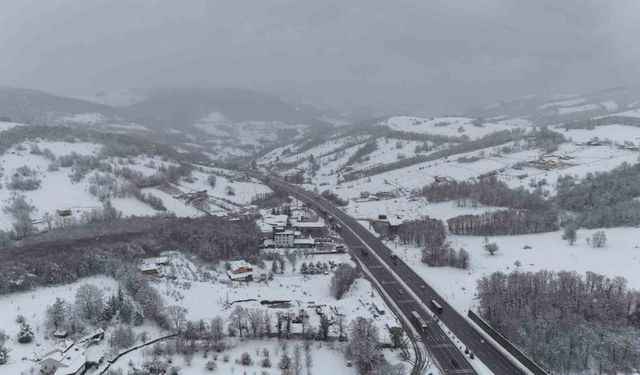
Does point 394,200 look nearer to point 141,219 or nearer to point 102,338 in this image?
point 141,219

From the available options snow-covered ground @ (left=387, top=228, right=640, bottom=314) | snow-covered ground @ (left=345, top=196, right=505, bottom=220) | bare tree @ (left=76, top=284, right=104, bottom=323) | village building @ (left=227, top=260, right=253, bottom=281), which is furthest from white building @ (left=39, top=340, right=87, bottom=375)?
snow-covered ground @ (left=345, top=196, right=505, bottom=220)

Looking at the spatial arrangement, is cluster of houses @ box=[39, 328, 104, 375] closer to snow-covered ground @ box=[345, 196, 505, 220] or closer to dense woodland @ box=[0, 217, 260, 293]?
dense woodland @ box=[0, 217, 260, 293]

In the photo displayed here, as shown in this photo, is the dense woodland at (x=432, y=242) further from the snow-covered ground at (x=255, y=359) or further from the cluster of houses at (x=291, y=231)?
the snow-covered ground at (x=255, y=359)

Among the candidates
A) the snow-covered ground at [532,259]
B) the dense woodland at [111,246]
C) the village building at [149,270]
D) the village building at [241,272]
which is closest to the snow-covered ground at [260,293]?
the village building at [241,272]

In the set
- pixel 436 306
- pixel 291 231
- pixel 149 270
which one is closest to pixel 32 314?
pixel 149 270

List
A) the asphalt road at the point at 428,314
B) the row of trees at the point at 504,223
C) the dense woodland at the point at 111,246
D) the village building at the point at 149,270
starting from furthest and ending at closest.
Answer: the row of trees at the point at 504,223, the village building at the point at 149,270, the dense woodland at the point at 111,246, the asphalt road at the point at 428,314

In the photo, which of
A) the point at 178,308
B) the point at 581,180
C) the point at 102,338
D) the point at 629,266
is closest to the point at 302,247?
the point at 178,308

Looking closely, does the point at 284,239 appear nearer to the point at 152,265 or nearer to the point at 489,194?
the point at 152,265
